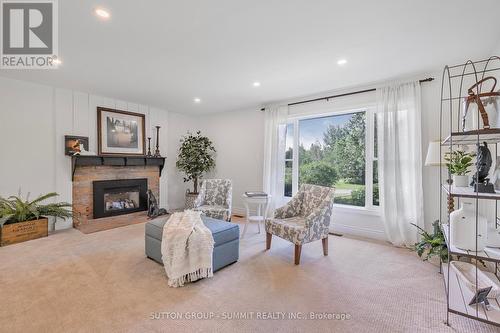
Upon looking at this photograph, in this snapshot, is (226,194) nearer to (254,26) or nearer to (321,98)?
(321,98)

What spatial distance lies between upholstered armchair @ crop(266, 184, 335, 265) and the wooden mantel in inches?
129

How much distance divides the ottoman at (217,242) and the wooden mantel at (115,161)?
2.34 metres

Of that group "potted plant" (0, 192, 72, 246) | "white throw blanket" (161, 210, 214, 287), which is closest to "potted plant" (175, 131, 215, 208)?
"potted plant" (0, 192, 72, 246)

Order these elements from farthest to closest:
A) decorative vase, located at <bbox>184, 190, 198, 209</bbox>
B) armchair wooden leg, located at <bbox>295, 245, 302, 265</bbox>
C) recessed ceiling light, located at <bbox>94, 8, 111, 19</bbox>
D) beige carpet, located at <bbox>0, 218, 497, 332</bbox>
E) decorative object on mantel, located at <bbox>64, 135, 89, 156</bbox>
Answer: decorative vase, located at <bbox>184, 190, 198, 209</bbox>
decorative object on mantel, located at <bbox>64, 135, 89, 156</bbox>
armchair wooden leg, located at <bbox>295, 245, 302, 265</bbox>
recessed ceiling light, located at <bbox>94, 8, 111, 19</bbox>
beige carpet, located at <bbox>0, 218, 497, 332</bbox>

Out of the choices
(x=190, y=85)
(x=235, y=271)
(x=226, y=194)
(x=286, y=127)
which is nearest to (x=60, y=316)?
(x=235, y=271)

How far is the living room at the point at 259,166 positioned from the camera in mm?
1806

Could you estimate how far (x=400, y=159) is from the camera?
131 inches

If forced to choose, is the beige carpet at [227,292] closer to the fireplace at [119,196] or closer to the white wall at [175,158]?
the fireplace at [119,196]

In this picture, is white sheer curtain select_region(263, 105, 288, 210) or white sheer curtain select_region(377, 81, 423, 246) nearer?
white sheer curtain select_region(377, 81, 423, 246)

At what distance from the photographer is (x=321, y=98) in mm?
4137

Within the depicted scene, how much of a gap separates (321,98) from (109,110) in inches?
158

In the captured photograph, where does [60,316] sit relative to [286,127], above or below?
below

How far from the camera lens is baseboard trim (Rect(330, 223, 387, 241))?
3616mm

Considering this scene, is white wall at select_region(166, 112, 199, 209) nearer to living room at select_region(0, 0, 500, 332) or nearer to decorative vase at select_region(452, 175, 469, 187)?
living room at select_region(0, 0, 500, 332)
